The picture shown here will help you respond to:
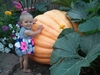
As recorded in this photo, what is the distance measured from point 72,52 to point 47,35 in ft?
1.73

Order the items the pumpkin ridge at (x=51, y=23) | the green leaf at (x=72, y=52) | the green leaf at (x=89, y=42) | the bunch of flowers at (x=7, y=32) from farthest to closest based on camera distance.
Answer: the bunch of flowers at (x=7, y=32), the pumpkin ridge at (x=51, y=23), the green leaf at (x=89, y=42), the green leaf at (x=72, y=52)

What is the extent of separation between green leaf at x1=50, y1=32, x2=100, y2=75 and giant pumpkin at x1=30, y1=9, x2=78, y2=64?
0.23 metres

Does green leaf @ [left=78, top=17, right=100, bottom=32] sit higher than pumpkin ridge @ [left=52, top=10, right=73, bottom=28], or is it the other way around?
green leaf @ [left=78, top=17, right=100, bottom=32]

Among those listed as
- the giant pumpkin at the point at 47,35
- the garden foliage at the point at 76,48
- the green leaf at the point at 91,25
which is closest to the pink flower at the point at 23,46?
the giant pumpkin at the point at 47,35

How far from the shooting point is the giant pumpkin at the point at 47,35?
2789 mm

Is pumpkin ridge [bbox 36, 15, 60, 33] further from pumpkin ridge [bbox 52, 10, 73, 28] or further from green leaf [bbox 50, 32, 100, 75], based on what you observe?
green leaf [bbox 50, 32, 100, 75]

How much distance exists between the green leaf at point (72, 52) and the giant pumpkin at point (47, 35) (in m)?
0.23

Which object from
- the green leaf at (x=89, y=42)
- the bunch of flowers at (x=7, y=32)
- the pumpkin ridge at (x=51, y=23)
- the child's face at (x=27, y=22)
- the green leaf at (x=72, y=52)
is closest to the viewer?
the green leaf at (x=72, y=52)

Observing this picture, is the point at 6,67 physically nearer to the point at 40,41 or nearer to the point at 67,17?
the point at 40,41

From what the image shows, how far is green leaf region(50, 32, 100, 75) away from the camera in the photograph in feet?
7.11

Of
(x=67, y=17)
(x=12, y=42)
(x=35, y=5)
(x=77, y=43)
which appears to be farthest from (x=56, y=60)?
(x=35, y=5)

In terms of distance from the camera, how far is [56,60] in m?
2.50

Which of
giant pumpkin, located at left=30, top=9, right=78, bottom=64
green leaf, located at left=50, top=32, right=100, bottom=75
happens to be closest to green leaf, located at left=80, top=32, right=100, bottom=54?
green leaf, located at left=50, top=32, right=100, bottom=75

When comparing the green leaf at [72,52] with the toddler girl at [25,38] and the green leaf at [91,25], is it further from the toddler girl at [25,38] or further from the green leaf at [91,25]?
the toddler girl at [25,38]
